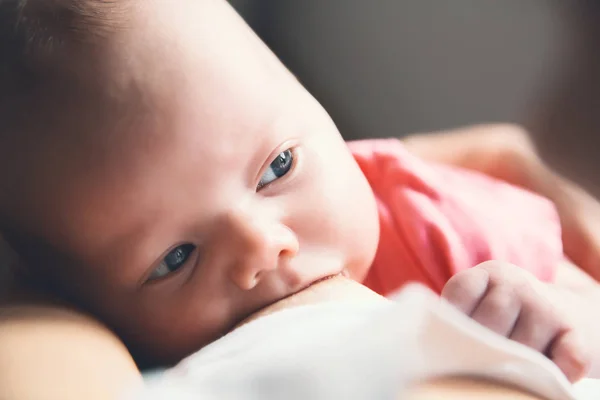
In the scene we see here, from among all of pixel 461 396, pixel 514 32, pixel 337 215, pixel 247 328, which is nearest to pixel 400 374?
pixel 461 396

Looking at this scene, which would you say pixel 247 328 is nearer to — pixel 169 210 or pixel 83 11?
pixel 169 210

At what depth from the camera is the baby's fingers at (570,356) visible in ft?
1.56

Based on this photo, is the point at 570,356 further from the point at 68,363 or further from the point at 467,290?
the point at 68,363

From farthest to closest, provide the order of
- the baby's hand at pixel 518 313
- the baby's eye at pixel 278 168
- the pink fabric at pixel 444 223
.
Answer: the pink fabric at pixel 444 223 → the baby's eye at pixel 278 168 → the baby's hand at pixel 518 313

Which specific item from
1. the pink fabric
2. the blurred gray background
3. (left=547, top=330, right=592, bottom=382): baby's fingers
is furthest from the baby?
the blurred gray background

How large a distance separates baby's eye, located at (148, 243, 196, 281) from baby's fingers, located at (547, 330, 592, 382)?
309mm

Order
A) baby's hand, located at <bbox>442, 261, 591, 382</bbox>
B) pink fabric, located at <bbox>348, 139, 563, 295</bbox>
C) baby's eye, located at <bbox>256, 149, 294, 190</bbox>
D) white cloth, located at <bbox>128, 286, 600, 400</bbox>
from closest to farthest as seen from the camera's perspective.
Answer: white cloth, located at <bbox>128, 286, 600, 400</bbox> → baby's hand, located at <bbox>442, 261, 591, 382</bbox> → baby's eye, located at <bbox>256, 149, 294, 190</bbox> → pink fabric, located at <bbox>348, 139, 563, 295</bbox>

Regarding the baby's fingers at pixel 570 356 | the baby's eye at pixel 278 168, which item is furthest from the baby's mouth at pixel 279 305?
the baby's fingers at pixel 570 356

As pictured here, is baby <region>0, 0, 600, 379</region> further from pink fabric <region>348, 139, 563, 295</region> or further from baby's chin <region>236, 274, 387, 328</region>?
pink fabric <region>348, 139, 563, 295</region>

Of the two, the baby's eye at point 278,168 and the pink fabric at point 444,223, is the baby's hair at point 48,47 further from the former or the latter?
the pink fabric at point 444,223

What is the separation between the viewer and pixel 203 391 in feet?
1.34

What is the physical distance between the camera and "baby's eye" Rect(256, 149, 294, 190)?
605mm

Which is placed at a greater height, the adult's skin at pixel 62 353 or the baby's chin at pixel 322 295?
the adult's skin at pixel 62 353

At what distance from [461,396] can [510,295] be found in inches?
6.1
